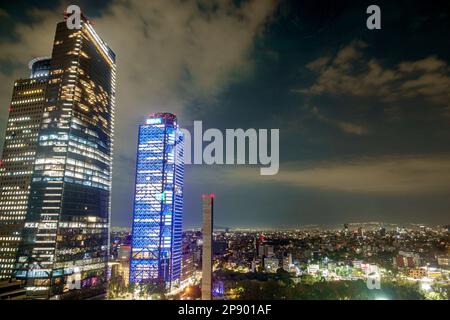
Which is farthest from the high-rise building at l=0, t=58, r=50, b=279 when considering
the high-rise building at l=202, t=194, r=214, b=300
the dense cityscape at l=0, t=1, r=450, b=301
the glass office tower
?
the high-rise building at l=202, t=194, r=214, b=300

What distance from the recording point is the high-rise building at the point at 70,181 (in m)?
30.3

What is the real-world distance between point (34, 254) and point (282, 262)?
2710 centimetres

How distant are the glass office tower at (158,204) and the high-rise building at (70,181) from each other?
4.28 m

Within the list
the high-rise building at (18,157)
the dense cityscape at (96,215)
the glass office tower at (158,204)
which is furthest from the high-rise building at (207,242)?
the high-rise building at (18,157)

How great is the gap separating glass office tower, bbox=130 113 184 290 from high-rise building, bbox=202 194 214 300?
13978mm

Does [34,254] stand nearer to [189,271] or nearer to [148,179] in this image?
[148,179]

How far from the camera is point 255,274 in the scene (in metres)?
33.7

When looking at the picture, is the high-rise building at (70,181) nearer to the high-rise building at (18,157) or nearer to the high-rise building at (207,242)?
the high-rise building at (18,157)

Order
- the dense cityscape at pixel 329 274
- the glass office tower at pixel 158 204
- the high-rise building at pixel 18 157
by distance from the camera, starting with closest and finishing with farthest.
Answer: the dense cityscape at pixel 329 274
the high-rise building at pixel 18 157
the glass office tower at pixel 158 204

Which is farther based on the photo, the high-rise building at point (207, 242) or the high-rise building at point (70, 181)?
the high-rise building at point (70, 181)

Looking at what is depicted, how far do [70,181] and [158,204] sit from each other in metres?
10.6

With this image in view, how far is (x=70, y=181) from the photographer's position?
32656mm
